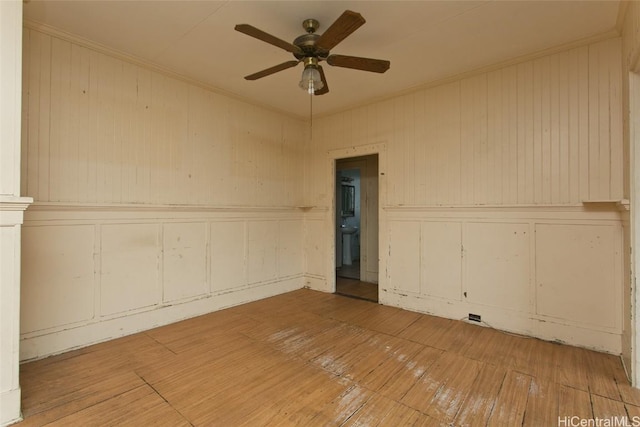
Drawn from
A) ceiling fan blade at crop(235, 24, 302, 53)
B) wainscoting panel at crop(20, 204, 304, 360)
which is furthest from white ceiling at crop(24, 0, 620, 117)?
wainscoting panel at crop(20, 204, 304, 360)

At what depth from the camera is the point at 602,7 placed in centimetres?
221

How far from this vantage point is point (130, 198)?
2.97 m

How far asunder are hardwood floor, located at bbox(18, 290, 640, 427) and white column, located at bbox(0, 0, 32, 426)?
227 mm

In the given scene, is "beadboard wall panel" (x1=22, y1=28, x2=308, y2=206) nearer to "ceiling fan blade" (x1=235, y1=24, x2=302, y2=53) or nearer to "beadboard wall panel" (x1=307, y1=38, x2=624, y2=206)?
"ceiling fan blade" (x1=235, y1=24, x2=302, y2=53)

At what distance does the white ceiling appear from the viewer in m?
2.21

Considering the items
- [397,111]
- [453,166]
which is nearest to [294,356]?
[453,166]

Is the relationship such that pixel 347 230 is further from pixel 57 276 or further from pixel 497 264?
pixel 57 276

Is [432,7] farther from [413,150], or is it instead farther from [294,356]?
[294,356]

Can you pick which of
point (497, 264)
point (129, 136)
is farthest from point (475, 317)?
point (129, 136)

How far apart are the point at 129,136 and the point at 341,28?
2.41 meters

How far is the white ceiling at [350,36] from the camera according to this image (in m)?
2.21

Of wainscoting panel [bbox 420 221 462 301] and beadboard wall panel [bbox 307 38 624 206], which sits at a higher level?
beadboard wall panel [bbox 307 38 624 206]

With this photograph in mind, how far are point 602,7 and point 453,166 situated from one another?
5.54 ft

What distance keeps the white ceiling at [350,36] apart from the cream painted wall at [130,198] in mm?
404
